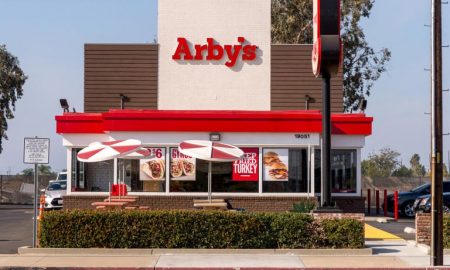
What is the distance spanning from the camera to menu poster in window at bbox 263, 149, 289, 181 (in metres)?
26.2

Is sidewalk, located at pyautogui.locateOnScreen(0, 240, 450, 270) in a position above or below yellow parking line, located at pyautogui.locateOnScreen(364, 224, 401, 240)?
above

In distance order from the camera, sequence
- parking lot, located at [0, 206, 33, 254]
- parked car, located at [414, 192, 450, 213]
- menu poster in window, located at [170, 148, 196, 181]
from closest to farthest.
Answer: parking lot, located at [0, 206, 33, 254] < menu poster in window, located at [170, 148, 196, 181] < parked car, located at [414, 192, 450, 213]

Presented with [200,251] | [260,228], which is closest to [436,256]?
[260,228]

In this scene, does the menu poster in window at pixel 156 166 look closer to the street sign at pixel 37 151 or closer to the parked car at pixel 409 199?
the street sign at pixel 37 151

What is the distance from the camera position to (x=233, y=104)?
29.0 meters

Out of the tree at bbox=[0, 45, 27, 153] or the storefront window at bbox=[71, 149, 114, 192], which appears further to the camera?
the tree at bbox=[0, 45, 27, 153]

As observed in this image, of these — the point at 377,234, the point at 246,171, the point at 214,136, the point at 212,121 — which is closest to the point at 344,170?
the point at 246,171

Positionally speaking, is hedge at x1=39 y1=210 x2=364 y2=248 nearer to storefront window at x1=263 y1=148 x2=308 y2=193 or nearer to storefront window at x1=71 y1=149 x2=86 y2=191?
storefront window at x1=263 y1=148 x2=308 y2=193

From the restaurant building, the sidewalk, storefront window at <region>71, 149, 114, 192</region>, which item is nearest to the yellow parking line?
the sidewalk

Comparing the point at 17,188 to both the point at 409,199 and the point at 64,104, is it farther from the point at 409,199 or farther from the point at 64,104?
the point at 409,199

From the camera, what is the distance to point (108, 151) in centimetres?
2045

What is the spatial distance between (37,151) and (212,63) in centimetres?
1297

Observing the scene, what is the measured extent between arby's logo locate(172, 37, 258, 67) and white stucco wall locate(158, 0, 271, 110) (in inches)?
6.0

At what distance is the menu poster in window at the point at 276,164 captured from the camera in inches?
1030
